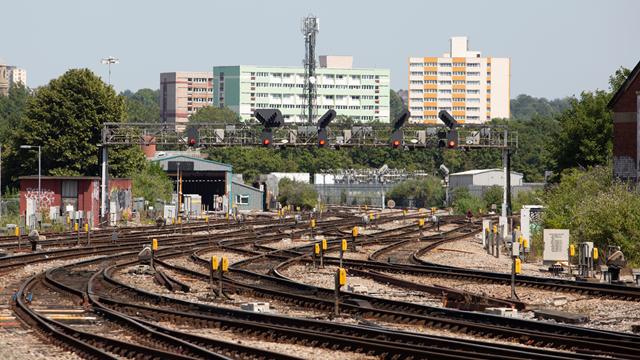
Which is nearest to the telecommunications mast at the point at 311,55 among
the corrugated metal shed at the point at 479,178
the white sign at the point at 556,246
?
the corrugated metal shed at the point at 479,178

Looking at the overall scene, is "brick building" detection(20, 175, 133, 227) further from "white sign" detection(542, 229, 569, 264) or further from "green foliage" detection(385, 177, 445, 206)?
"green foliage" detection(385, 177, 445, 206)

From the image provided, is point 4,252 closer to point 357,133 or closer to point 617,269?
point 617,269

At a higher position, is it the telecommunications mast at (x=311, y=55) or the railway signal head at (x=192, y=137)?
the telecommunications mast at (x=311, y=55)

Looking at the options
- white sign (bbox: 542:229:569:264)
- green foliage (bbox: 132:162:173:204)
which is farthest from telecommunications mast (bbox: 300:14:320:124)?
white sign (bbox: 542:229:569:264)

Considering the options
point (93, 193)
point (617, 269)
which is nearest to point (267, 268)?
point (617, 269)

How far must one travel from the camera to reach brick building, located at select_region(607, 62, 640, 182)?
29.8 meters

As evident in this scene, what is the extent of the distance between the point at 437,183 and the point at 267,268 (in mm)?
68039

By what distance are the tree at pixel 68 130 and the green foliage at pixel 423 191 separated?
137 feet

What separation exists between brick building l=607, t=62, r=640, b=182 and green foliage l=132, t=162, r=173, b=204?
38.3 metres

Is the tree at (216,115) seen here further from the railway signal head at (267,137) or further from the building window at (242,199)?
A: the railway signal head at (267,137)

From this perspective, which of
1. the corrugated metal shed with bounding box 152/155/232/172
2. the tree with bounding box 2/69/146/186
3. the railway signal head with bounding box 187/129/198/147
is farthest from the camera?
the corrugated metal shed with bounding box 152/155/232/172

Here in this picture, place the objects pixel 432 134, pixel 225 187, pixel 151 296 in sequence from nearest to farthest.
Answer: pixel 151 296, pixel 432 134, pixel 225 187

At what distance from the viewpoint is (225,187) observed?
244ft

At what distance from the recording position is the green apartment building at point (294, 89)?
189 m
